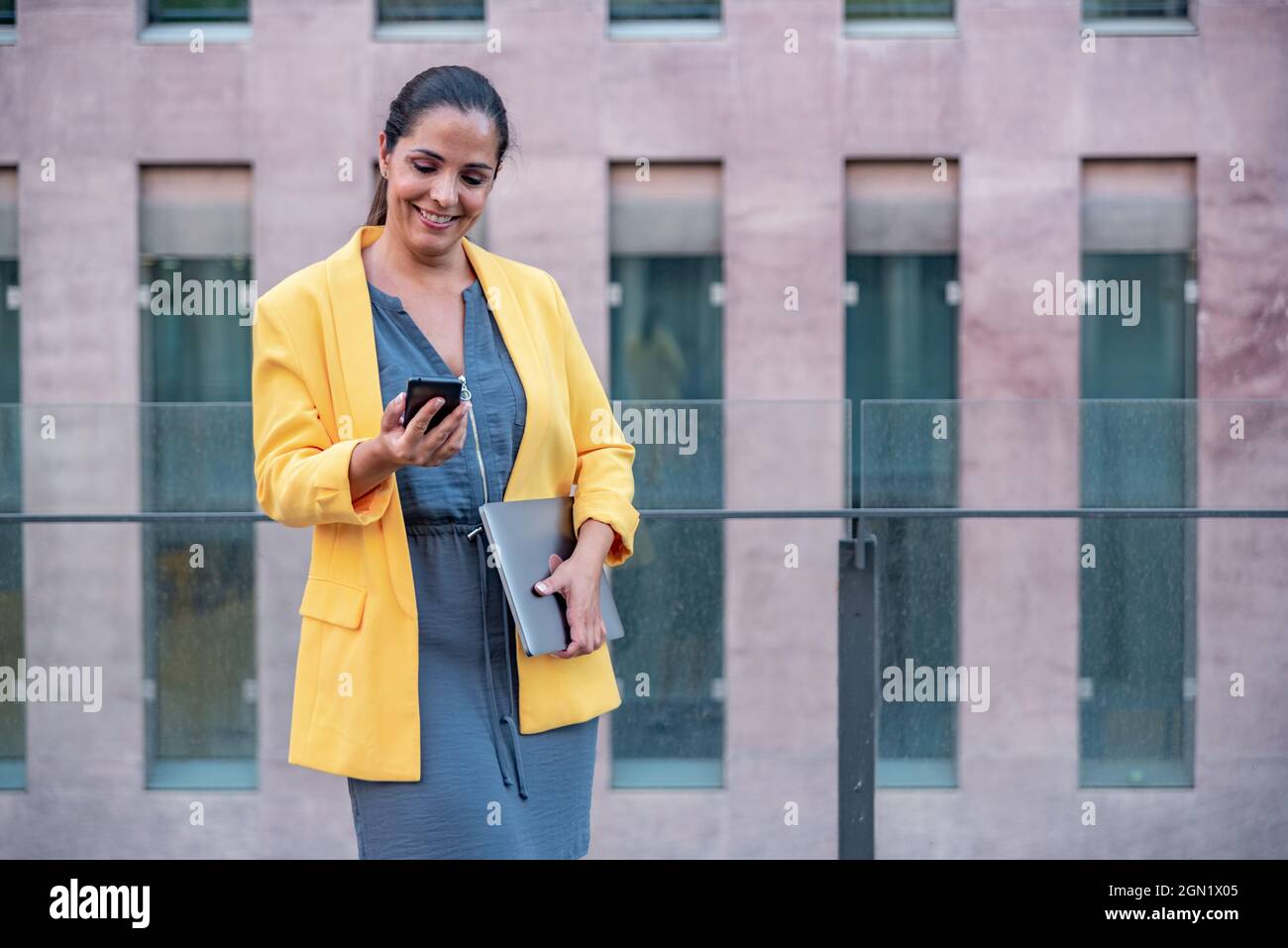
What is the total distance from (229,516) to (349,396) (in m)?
2.18

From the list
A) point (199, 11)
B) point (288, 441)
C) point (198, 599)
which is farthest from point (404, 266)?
point (199, 11)

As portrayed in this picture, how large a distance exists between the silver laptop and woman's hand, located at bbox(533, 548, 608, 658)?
11 mm

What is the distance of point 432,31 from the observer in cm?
757

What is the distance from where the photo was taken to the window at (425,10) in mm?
7621

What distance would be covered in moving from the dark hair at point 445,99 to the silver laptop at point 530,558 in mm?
558

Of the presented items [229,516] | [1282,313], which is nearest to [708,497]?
[229,516]

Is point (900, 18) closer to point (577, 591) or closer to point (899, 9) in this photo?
point (899, 9)

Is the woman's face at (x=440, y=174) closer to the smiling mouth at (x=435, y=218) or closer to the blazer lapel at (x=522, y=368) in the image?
the smiling mouth at (x=435, y=218)

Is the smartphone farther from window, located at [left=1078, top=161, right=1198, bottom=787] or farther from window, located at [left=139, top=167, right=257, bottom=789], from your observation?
window, located at [left=1078, top=161, right=1198, bottom=787]

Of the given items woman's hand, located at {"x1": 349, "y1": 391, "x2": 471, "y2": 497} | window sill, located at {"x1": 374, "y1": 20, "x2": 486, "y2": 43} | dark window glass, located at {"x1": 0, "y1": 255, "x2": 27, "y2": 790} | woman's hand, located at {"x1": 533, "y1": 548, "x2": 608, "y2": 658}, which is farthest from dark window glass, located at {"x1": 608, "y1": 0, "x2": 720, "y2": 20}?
woman's hand, located at {"x1": 349, "y1": 391, "x2": 471, "y2": 497}

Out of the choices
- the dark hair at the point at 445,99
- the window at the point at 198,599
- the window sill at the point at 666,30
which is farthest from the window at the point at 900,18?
the dark hair at the point at 445,99

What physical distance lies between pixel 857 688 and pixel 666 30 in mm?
4262

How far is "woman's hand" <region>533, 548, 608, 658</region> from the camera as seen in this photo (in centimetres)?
238
